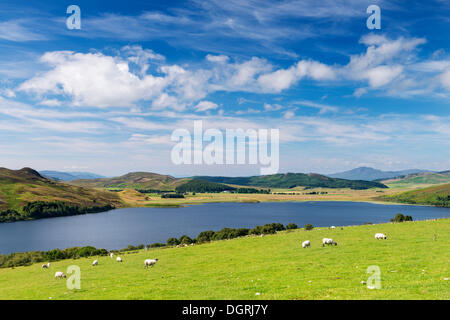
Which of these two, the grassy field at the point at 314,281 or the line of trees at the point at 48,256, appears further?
the line of trees at the point at 48,256

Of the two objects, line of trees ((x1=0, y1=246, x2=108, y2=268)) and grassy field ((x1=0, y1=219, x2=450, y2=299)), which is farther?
line of trees ((x1=0, y1=246, x2=108, y2=268))

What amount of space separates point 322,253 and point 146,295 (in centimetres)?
2186

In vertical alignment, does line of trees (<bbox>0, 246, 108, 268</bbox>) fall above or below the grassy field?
below

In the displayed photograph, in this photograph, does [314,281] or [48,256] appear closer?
[314,281]

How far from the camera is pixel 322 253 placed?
108 ft

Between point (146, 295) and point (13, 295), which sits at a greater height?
point (146, 295)

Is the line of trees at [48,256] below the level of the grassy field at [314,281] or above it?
below

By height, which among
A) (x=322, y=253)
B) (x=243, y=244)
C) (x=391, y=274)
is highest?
(x=391, y=274)

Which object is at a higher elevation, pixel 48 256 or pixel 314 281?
pixel 314 281
